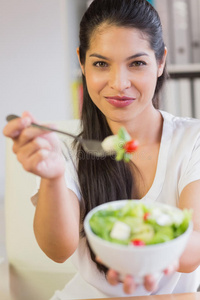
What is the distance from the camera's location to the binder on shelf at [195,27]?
103 inches

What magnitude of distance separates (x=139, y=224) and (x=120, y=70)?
0.52 meters

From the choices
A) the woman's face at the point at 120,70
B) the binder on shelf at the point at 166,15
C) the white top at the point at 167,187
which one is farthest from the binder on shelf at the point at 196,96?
the woman's face at the point at 120,70

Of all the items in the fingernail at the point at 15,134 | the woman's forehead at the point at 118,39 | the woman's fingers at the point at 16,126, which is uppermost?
the woman's forehead at the point at 118,39

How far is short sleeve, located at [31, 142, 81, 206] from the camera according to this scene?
1.24 metres

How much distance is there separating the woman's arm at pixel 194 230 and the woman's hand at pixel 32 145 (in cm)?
42

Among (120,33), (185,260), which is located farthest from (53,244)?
(120,33)

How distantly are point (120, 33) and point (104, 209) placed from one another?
56 centimetres

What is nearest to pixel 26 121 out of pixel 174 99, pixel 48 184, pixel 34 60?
pixel 48 184

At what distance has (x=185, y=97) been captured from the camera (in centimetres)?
286

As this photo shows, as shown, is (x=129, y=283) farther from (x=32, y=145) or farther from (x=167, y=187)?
(x=167, y=187)

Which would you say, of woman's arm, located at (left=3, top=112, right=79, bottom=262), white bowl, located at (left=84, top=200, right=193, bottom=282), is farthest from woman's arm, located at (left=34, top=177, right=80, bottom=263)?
white bowl, located at (left=84, top=200, right=193, bottom=282)

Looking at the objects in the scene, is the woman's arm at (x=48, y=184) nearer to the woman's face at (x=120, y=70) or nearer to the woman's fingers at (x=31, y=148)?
the woman's fingers at (x=31, y=148)

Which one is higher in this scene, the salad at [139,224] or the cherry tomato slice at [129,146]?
the cherry tomato slice at [129,146]

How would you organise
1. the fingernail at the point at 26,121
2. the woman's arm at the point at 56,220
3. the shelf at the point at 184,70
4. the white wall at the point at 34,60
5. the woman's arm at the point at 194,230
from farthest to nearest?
the white wall at the point at 34,60, the shelf at the point at 184,70, the woman's arm at the point at 194,230, the woman's arm at the point at 56,220, the fingernail at the point at 26,121
